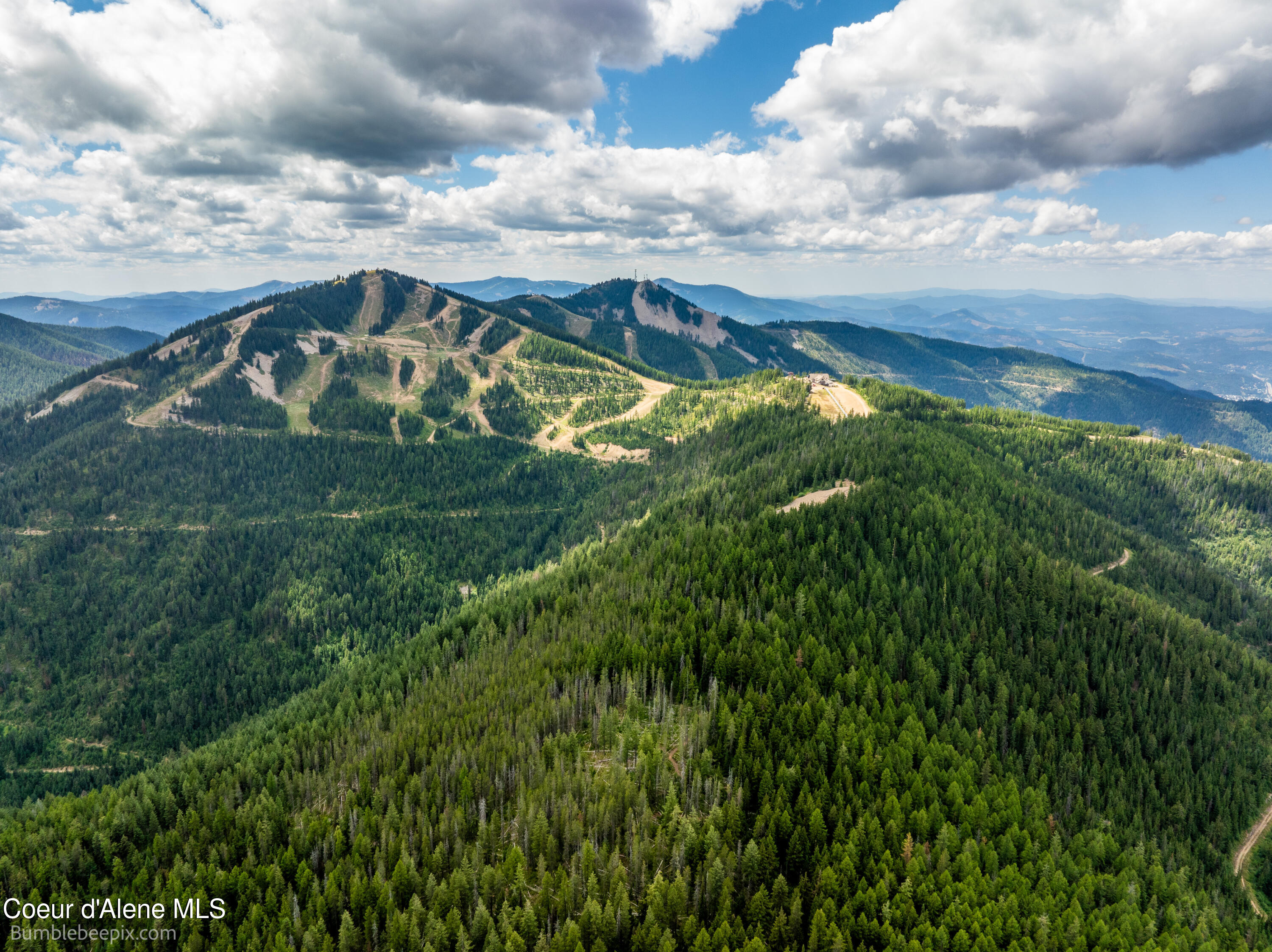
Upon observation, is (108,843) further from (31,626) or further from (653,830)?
(31,626)

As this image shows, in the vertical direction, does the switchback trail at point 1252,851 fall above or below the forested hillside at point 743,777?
below

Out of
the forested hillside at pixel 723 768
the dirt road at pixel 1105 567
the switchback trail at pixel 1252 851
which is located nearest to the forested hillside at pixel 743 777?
the forested hillside at pixel 723 768

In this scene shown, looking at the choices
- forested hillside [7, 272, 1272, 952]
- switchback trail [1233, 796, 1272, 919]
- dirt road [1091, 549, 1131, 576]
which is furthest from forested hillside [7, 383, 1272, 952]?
dirt road [1091, 549, 1131, 576]

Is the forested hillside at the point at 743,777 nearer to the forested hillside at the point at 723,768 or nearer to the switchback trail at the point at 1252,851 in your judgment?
the forested hillside at the point at 723,768

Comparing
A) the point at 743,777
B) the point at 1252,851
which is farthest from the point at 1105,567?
the point at 743,777

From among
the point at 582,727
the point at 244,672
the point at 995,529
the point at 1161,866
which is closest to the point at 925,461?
the point at 995,529

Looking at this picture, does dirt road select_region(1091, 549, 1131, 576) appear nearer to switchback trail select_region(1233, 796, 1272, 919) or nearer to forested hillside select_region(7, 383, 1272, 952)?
forested hillside select_region(7, 383, 1272, 952)

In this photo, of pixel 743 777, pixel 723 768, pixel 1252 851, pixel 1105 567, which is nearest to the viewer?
pixel 743 777

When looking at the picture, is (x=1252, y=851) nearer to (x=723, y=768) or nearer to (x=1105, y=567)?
(x=723, y=768)
